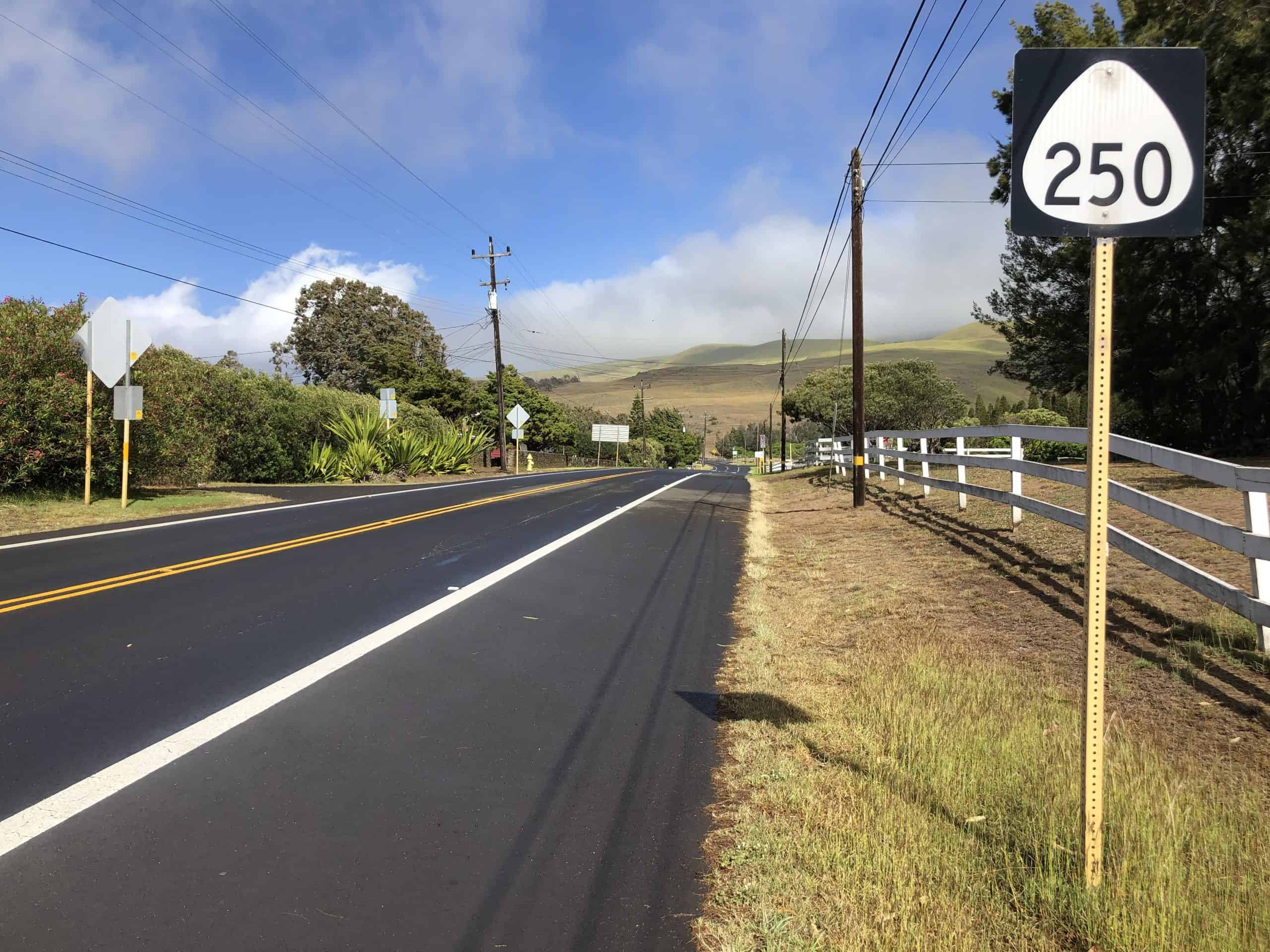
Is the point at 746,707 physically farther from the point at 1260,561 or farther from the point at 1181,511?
the point at 1181,511

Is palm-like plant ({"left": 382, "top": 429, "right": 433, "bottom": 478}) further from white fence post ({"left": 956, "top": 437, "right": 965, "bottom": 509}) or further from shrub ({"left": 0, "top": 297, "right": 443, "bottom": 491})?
white fence post ({"left": 956, "top": 437, "right": 965, "bottom": 509})

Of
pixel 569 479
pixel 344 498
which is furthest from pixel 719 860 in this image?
pixel 569 479

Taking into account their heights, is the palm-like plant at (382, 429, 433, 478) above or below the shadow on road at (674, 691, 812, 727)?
above

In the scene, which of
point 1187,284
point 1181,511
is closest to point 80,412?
point 1181,511

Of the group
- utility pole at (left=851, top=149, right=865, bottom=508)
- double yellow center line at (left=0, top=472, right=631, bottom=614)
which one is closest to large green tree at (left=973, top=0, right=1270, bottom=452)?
utility pole at (left=851, top=149, right=865, bottom=508)

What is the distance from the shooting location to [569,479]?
31.7 metres

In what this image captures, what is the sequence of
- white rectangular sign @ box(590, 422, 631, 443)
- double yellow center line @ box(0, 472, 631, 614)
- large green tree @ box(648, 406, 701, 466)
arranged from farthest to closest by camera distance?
large green tree @ box(648, 406, 701, 466) < white rectangular sign @ box(590, 422, 631, 443) < double yellow center line @ box(0, 472, 631, 614)

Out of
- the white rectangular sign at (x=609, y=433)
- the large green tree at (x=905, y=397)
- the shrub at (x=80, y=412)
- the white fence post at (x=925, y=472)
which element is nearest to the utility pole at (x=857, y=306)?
the white fence post at (x=925, y=472)

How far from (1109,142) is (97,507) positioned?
58.2 ft

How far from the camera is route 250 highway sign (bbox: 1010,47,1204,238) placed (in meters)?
3.31

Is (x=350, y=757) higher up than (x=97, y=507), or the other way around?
(x=97, y=507)

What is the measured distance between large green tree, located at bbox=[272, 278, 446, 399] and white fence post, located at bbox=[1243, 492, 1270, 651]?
59931 mm

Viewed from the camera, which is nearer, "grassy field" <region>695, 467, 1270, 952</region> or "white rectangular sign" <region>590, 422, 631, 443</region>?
"grassy field" <region>695, 467, 1270, 952</region>

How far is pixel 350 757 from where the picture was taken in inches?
181
